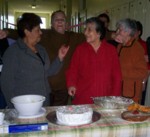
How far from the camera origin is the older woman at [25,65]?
5.11ft

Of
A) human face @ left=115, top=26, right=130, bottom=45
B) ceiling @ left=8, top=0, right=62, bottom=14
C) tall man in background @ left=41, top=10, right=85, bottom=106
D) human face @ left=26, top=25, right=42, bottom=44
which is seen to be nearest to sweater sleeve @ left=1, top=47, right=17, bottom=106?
human face @ left=26, top=25, right=42, bottom=44

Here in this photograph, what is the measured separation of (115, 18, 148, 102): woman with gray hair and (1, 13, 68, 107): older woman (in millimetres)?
563

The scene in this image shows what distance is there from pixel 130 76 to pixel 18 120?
43.4 inches

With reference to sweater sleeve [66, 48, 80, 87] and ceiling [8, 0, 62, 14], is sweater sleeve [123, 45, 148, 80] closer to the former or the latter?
sweater sleeve [66, 48, 80, 87]

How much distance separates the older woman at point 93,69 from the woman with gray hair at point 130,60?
20 centimetres

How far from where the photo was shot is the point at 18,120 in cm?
114

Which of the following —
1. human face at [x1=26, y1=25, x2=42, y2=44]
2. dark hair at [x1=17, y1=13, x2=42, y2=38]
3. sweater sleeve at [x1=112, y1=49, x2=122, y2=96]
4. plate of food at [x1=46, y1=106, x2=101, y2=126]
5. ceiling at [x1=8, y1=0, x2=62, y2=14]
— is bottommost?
plate of food at [x1=46, y1=106, x2=101, y2=126]

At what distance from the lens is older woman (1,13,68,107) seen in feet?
5.11

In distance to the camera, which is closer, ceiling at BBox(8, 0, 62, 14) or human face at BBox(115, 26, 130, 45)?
human face at BBox(115, 26, 130, 45)

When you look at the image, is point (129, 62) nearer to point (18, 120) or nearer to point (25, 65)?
point (25, 65)

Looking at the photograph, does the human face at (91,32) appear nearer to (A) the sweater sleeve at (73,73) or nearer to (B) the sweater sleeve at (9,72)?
(A) the sweater sleeve at (73,73)

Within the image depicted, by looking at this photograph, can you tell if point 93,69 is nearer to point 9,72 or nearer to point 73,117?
point 9,72

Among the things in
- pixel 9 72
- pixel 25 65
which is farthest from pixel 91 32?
pixel 9 72

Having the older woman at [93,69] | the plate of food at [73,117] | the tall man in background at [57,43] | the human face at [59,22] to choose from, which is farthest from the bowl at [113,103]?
the human face at [59,22]
